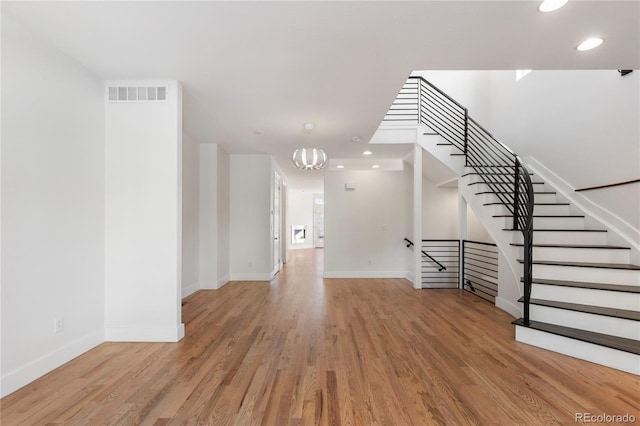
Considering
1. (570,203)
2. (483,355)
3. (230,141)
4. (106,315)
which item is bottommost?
(483,355)

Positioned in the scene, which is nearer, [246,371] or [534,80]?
[246,371]

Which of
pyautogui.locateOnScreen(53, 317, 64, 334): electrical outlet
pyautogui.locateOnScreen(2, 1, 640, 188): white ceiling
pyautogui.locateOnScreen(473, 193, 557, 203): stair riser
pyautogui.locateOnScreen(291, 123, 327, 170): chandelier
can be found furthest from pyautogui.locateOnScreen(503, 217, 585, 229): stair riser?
pyautogui.locateOnScreen(53, 317, 64, 334): electrical outlet

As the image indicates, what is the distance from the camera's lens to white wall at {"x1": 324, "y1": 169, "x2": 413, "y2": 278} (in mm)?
7191

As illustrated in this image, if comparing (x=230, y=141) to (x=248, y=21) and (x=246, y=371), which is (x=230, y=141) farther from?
(x=246, y=371)

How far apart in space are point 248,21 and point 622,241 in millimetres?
4735

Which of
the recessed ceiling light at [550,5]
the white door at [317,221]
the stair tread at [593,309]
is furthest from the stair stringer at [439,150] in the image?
the white door at [317,221]

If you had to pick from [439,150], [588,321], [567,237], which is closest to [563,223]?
[567,237]

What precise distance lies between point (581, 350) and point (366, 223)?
4.74 meters

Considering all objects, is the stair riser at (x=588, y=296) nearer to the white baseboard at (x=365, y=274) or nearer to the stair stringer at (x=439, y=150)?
the stair stringer at (x=439, y=150)

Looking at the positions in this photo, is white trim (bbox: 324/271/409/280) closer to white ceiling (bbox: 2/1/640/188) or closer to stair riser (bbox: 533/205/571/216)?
stair riser (bbox: 533/205/571/216)

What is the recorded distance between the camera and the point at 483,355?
9.51 feet

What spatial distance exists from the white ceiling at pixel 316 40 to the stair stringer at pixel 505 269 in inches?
85.1

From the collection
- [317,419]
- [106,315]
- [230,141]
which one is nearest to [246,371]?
[317,419]

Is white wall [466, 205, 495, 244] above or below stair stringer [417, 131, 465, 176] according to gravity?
below
